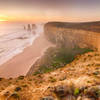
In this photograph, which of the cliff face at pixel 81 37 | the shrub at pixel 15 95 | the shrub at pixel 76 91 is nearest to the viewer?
the shrub at pixel 76 91

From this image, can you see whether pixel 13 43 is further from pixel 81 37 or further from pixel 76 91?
pixel 76 91


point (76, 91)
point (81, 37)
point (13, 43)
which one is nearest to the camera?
point (76, 91)

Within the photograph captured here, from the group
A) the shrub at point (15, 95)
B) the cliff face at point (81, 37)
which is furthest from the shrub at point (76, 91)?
the cliff face at point (81, 37)

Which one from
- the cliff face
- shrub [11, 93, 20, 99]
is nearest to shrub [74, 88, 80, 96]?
shrub [11, 93, 20, 99]

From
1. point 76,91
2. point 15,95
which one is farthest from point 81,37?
point 15,95

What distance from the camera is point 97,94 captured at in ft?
22.0

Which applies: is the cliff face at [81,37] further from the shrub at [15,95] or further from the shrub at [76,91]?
the shrub at [15,95]

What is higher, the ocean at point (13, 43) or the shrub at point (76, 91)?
the shrub at point (76, 91)

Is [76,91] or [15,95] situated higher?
[76,91]

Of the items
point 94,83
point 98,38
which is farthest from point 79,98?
point 98,38

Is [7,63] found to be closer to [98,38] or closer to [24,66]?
[24,66]

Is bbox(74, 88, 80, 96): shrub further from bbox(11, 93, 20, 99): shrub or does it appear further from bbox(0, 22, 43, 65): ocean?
bbox(0, 22, 43, 65): ocean

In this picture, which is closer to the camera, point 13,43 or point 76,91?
point 76,91

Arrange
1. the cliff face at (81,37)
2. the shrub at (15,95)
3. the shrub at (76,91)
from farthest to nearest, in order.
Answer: the cliff face at (81,37)
the shrub at (15,95)
the shrub at (76,91)
